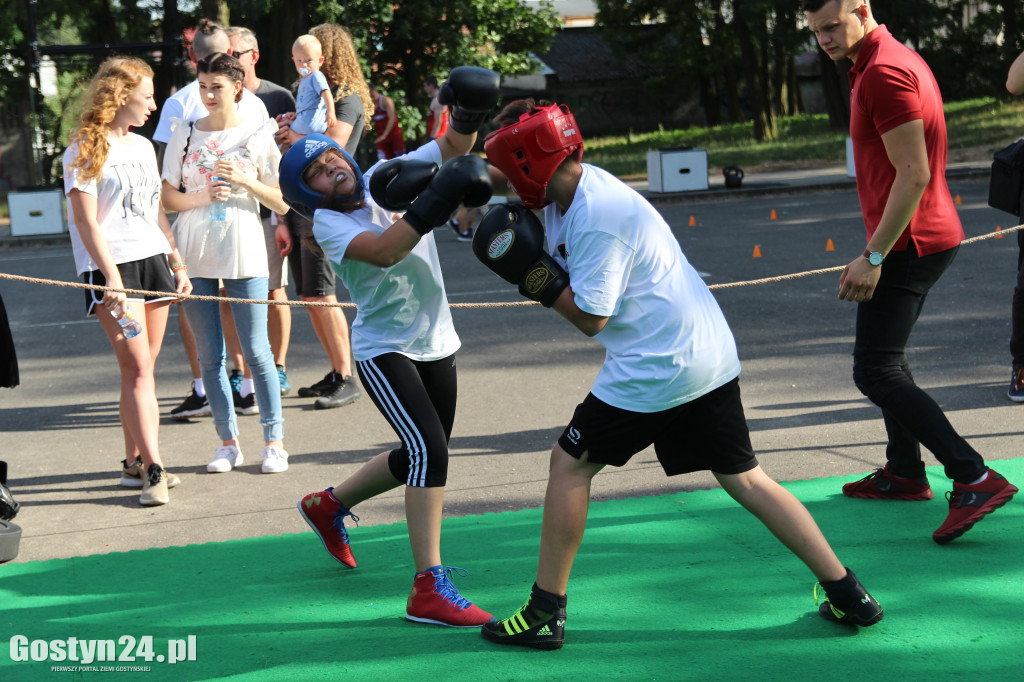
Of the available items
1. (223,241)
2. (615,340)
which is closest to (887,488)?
(615,340)

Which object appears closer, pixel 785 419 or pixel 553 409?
pixel 785 419

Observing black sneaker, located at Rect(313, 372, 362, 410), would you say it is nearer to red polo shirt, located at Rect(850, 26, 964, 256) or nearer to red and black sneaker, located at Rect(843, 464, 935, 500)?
red and black sneaker, located at Rect(843, 464, 935, 500)

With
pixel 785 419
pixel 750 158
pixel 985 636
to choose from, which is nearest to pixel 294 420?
pixel 785 419

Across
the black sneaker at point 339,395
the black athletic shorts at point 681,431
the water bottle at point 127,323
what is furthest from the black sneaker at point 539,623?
the black sneaker at point 339,395

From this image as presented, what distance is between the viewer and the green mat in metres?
3.19

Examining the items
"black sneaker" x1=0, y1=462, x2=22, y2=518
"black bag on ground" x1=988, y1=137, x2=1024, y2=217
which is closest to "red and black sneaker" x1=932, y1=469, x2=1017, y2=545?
"black bag on ground" x1=988, y1=137, x2=1024, y2=217

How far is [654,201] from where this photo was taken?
1897 cm

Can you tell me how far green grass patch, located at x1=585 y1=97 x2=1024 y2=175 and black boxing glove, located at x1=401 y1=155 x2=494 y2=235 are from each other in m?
21.6

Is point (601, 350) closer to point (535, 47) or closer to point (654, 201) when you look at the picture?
point (654, 201)

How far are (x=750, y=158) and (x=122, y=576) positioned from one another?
78.8 feet

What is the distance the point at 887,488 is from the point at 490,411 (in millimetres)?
2559

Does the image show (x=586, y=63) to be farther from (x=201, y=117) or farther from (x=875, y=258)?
(x=875, y=258)

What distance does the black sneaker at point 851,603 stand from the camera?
3.22 meters

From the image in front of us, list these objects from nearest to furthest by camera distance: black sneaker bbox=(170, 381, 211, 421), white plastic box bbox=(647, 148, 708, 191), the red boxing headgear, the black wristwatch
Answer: the red boxing headgear < the black wristwatch < black sneaker bbox=(170, 381, 211, 421) < white plastic box bbox=(647, 148, 708, 191)
